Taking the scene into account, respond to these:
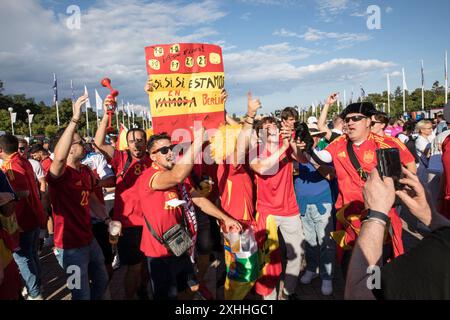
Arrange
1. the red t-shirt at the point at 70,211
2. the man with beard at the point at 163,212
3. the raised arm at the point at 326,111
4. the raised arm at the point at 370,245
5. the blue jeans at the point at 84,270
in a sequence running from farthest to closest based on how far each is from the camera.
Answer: the raised arm at the point at 326,111
the red t-shirt at the point at 70,211
the blue jeans at the point at 84,270
the man with beard at the point at 163,212
the raised arm at the point at 370,245

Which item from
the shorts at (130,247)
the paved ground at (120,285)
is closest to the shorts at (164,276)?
the shorts at (130,247)

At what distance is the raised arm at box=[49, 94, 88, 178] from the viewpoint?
9.86ft

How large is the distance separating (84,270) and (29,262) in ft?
4.53

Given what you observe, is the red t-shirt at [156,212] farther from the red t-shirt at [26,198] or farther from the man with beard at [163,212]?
the red t-shirt at [26,198]

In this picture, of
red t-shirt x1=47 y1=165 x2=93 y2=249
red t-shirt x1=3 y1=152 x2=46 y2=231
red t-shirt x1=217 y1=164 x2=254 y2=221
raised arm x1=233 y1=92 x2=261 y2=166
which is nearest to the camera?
red t-shirt x1=47 y1=165 x2=93 y2=249

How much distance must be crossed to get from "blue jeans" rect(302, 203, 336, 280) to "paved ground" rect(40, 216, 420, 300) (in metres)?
0.24

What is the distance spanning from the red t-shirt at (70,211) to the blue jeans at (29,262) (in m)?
1.23

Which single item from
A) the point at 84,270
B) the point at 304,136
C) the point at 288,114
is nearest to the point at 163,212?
the point at 84,270

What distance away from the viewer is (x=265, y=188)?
4.09 metres

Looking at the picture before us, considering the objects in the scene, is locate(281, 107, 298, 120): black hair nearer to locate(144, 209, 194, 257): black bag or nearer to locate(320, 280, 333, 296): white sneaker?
locate(144, 209, 194, 257): black bag

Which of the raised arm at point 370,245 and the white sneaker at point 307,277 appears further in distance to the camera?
the white sneaker at point 307,277

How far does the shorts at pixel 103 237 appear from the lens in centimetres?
423

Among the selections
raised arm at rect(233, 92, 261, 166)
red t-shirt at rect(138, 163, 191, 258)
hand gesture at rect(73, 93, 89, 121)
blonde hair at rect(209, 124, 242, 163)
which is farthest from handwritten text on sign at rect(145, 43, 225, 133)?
red t-shirt at rect(138, 163, 191, 258)

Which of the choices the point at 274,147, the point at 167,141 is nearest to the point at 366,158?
the point at 274,147
